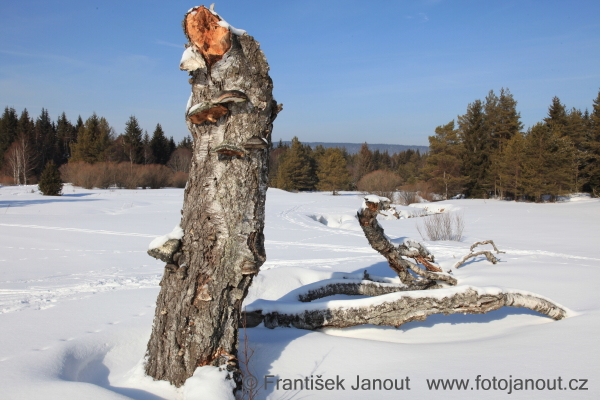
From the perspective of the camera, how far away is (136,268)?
6652mm

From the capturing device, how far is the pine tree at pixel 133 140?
45.8 meters

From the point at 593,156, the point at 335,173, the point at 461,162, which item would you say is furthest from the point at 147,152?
the point at 593,156

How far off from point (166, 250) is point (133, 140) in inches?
1925

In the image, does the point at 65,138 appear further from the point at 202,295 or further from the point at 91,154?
the point at 202,295

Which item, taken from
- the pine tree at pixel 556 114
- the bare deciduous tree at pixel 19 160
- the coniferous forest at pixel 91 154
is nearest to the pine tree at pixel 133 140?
the coniferous forest at pixel 91 154

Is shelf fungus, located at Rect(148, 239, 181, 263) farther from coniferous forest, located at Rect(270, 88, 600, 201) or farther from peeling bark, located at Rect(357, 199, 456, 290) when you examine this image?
coniferous forest, located at Rect(270, 88, 600, 201)

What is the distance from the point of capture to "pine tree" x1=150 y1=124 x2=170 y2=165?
167 ft

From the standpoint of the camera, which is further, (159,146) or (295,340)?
(159,146)

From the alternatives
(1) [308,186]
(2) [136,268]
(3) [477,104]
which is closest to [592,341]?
(2) [136,268]

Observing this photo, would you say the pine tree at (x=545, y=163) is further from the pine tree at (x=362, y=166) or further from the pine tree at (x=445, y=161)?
the pine tree at (x=362, y=166)

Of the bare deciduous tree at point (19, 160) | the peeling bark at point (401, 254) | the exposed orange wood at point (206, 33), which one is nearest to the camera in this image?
the exposed orange wood at point (206, 33)

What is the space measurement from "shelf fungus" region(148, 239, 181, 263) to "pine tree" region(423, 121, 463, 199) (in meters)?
32.4

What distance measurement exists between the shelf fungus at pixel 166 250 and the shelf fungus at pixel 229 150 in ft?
2.14

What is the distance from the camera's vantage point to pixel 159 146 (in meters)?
51.4
